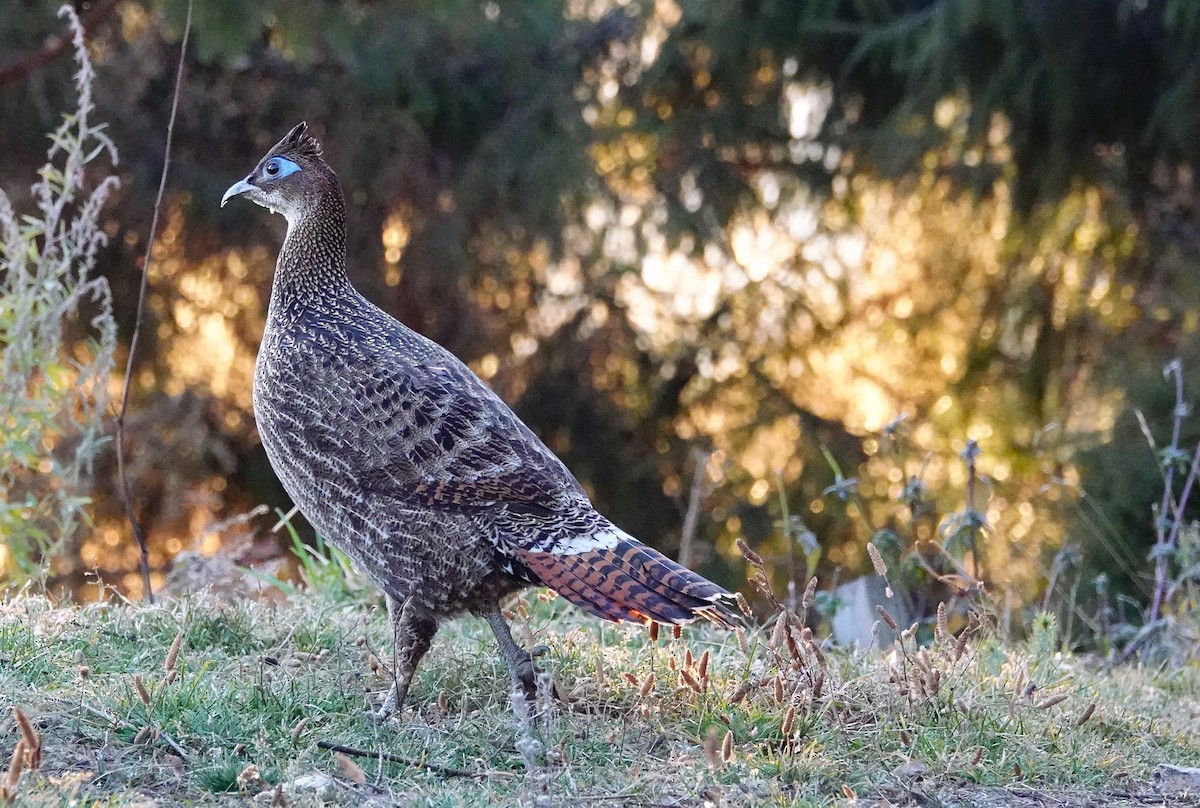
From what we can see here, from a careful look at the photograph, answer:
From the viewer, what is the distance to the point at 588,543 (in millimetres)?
3758

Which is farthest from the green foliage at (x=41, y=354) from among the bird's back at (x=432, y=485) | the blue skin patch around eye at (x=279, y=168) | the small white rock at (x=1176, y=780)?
the small white rock at (x=1176, y=780)

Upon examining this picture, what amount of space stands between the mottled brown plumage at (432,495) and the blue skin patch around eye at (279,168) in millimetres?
756

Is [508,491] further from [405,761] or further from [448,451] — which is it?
[405,761]

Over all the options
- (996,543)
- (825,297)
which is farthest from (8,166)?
(996,543)

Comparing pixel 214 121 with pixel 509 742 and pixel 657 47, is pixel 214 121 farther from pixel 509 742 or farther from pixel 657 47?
pixel 509 742

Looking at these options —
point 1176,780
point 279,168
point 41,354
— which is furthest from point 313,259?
point 1176,780

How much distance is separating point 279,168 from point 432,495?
5.31 ft

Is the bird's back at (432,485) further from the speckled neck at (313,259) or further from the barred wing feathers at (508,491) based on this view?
the speckled neck at (313,259)

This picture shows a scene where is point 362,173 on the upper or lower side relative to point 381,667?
upper

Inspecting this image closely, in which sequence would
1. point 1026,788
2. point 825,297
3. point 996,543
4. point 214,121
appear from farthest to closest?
1. point 825,297
2. point 214,121
3. point 996,543
4. point 1026,788

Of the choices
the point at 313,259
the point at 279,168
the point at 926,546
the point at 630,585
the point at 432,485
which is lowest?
the point at 926,546

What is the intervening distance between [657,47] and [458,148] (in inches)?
58.0

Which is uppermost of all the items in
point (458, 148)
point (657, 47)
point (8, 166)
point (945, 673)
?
point (657, 47)

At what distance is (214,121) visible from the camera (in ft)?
29.5
